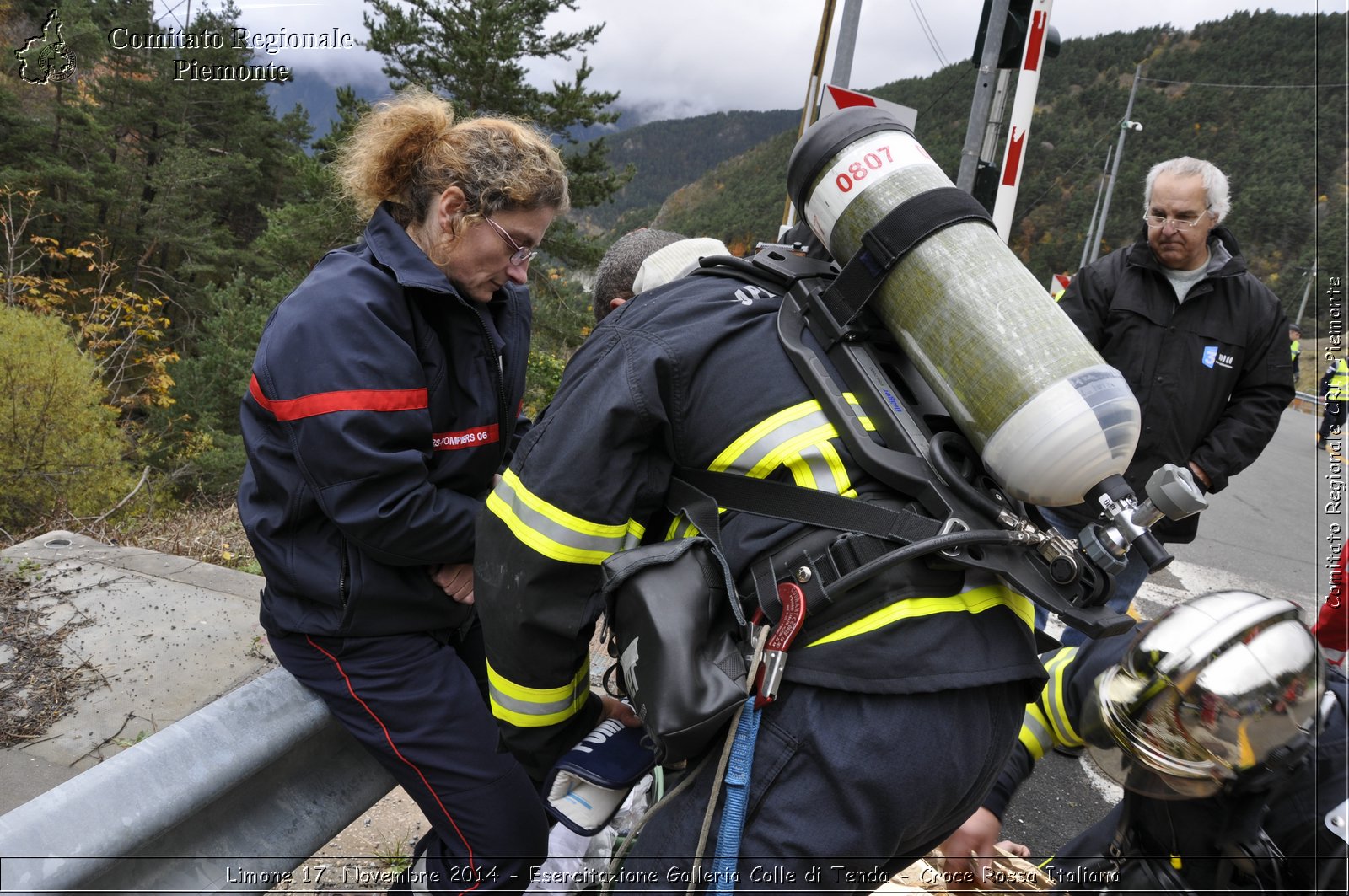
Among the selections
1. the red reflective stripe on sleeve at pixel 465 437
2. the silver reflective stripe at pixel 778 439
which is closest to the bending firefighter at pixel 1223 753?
the silver reflective stripe at pixel 778 439

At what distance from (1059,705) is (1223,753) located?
1.95ft

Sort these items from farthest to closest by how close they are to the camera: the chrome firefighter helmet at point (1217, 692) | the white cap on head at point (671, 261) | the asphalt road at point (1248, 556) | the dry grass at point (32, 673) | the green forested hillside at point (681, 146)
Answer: the green forested hillside at point (681, 146)
the dry grass at point (32, 673)
the white cap on head at point (671, 261)
the asphalt road at point (1248, 556)
the chrome firefighter helmet at point (1217, 692)

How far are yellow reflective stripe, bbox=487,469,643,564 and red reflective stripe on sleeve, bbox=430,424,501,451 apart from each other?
62 centimetres

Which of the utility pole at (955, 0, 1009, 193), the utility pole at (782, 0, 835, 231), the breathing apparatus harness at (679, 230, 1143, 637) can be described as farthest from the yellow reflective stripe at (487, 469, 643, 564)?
the utility pole at (782, 0, 835, 231)

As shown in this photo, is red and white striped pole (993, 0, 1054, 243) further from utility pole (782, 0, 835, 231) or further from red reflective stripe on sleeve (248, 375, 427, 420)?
red reflective stripe on sleeve (248, 375, 427, 420)

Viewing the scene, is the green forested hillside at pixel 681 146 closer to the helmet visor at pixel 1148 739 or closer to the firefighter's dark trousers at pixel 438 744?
the firefighter's dark trousers at pixel 438 744

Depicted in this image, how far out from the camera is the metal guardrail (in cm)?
129

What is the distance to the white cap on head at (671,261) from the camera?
7.20 ft

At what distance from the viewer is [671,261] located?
2213mm

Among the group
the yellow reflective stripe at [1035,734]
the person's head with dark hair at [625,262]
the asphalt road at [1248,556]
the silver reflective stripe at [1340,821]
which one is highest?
the person's head with dark hair at [625,262]

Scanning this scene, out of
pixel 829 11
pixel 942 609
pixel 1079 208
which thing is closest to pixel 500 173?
pixel 942 609

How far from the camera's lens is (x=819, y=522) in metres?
1.44

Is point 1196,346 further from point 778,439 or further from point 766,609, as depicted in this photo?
point 766,609

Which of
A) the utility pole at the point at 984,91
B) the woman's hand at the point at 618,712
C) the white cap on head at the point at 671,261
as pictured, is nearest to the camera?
the woman's hand at the point at 618,712
